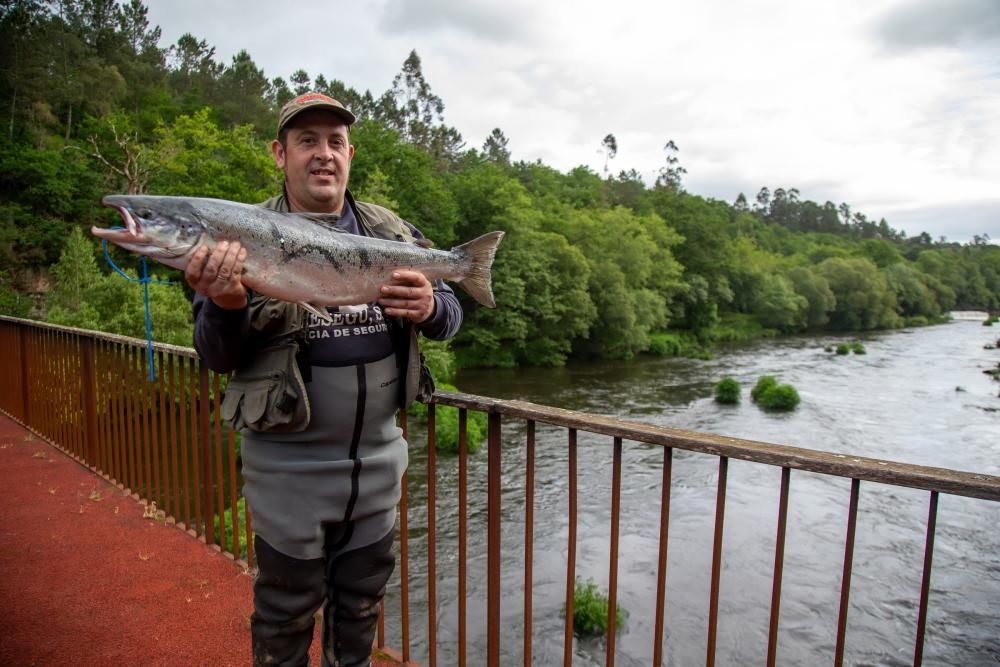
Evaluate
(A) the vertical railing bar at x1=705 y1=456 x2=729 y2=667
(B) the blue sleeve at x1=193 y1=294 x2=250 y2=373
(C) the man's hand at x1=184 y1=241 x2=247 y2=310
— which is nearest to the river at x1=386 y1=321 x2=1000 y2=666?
(A) the vertical railing bar at x1=705 y1=456 x2=729 y2=667

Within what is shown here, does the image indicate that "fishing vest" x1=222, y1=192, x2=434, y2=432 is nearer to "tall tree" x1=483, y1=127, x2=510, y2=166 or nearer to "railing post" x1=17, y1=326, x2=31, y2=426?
"railing post" x1=17, y1=326, x2=31, y2=426

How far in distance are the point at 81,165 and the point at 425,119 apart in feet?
110

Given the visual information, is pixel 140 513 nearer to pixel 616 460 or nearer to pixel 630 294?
pixel 616 460

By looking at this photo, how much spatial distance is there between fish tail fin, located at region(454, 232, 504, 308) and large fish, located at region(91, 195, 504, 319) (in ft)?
0.66

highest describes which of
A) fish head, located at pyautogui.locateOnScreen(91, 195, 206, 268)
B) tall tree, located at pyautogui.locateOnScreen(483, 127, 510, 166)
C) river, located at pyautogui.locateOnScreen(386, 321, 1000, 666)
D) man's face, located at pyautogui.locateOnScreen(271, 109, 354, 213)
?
tall tree, located at pyautogui.locateOnScreen(483, 127, 510, 166)

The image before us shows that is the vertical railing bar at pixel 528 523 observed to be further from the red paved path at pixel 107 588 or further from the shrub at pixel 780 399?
the shrub at pixel 780 399

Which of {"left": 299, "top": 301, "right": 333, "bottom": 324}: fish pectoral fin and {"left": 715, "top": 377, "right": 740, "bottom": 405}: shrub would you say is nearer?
{"left": 299, "top": 301, "right": 333, "bottom": 324}: fish pectoral fin

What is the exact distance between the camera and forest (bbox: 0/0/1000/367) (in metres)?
24.6

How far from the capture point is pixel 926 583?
6.04ft

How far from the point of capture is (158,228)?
1740 mm

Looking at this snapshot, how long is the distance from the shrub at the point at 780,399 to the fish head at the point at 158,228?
77.4 feet

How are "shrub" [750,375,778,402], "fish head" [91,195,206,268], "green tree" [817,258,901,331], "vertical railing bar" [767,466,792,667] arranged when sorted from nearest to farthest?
"fish head" [91,195,206,268]
"vertical railing bar" [767,466,792,667]
"shrub" [750,375,778,402]
"green tree" [817,258,901,331]

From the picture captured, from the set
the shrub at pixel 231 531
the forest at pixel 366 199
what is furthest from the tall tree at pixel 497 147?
the shrub at pixel 231 531

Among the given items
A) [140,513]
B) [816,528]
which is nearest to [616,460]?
[140,513]
